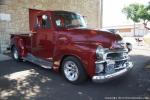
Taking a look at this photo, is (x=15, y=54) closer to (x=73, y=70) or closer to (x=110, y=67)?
(x=73, y=70)

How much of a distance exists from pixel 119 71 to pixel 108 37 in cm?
100

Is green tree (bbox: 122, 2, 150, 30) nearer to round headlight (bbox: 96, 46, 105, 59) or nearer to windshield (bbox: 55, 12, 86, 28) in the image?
windshield (bbox: 55, 12, 86, 28)

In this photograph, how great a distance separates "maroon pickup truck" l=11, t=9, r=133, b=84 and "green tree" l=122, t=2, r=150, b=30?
15065mm

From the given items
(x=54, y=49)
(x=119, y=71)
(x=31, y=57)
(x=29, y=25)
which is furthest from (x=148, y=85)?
(x=29, y=25)

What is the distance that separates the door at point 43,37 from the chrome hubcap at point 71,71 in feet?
2.84

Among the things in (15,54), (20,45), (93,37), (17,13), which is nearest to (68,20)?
(93,37)

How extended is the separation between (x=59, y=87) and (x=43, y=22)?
2.40 metres

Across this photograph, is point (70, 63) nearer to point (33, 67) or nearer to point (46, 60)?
point (46, 60)

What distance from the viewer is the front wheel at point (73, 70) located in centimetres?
645

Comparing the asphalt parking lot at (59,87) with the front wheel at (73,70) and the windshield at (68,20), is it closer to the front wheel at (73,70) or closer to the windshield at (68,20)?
the front wheel at (73,70)

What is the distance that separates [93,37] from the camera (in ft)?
21.6

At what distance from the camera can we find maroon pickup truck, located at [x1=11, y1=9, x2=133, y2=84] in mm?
6199

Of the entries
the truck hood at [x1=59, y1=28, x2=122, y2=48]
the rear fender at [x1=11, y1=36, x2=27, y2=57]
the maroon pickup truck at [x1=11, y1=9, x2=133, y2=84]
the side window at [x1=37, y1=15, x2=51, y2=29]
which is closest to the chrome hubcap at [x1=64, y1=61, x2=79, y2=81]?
the maroon pickup truck at [x1=11, y1=9, x2=133, y2=84]

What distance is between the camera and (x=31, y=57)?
8.70 m
